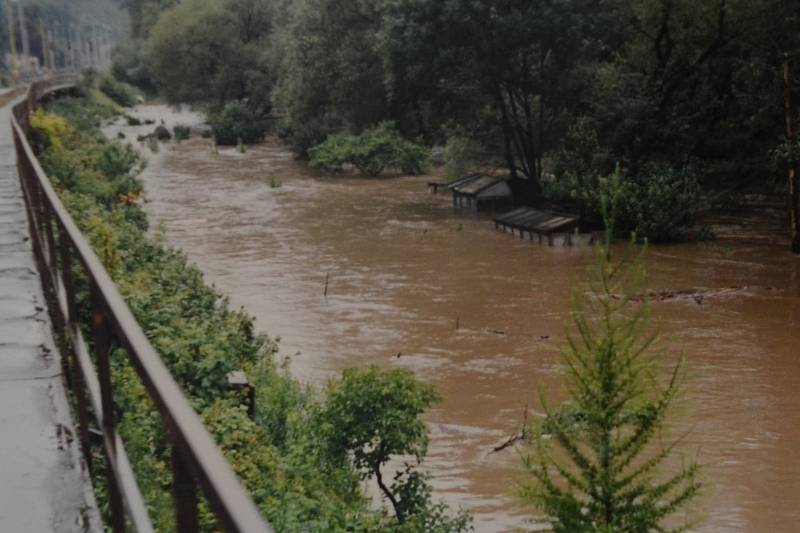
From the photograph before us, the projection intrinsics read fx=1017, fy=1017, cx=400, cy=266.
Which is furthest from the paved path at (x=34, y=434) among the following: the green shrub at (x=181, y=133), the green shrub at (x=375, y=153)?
the green shrub at (x=181, y=133)

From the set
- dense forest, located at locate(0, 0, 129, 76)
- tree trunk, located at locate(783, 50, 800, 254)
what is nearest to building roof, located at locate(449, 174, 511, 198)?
tree trunk, located at locate(783, 50, 800, 254)

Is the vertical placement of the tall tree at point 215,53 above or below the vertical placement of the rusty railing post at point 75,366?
above

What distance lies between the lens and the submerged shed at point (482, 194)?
35.9m

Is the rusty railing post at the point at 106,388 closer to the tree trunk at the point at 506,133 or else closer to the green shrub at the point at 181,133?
the tree trunk at the point at 506,133

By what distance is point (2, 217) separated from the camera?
938cm

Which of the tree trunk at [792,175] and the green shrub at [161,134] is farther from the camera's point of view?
the green shrub at [161,134]

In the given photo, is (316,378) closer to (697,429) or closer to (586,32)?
(697,429)

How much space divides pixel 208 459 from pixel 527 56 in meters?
34.0

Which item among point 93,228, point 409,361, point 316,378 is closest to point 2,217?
point 93,228

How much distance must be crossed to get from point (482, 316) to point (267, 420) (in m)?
10.2

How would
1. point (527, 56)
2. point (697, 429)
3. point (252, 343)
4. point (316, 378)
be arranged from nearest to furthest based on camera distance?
point (697, 429)
point (252, 343)
point (316, 378)
point (527, 56)

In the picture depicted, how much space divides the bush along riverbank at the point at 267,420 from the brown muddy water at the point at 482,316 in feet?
5.44

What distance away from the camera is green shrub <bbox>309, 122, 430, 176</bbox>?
45625 mm

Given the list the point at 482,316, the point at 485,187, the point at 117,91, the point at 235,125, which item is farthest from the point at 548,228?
→ the point at 117,91
